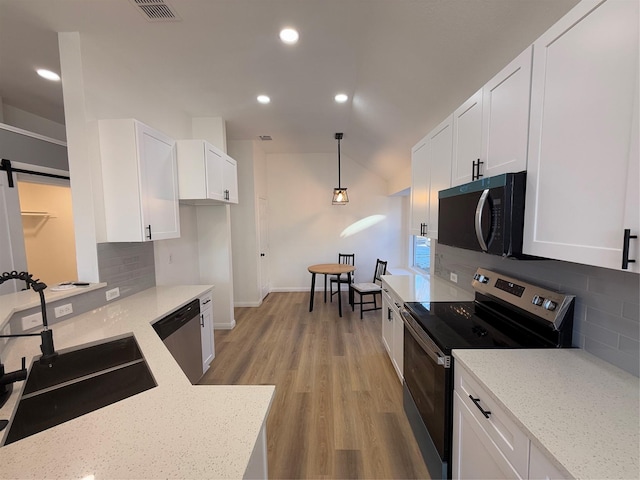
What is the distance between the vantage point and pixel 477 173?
1.61 metres

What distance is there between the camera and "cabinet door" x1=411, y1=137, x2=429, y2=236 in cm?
247

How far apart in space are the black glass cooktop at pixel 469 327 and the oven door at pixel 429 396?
0.06 metres

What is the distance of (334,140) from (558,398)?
423 cm

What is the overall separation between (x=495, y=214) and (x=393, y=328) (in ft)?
5.26

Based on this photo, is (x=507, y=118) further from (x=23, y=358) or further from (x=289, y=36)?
(x=23, y=358)

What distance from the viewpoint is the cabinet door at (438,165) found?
2.02 m

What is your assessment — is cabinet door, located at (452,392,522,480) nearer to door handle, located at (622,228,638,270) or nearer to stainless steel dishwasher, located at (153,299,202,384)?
door handle, located at (622,228,638,270)

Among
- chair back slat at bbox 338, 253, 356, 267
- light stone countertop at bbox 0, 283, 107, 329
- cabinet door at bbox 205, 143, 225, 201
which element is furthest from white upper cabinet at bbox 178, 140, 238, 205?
chair back slat at bbox 338, 253, 356, 267

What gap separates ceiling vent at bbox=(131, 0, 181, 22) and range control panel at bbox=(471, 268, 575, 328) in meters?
2.71

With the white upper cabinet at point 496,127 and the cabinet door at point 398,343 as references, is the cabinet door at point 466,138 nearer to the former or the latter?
the white upper cabinet at point 496,127

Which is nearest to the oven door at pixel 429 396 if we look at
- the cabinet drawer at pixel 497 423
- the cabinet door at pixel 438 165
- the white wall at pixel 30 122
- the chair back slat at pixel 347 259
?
the cabinet drawer at pixel 497 423

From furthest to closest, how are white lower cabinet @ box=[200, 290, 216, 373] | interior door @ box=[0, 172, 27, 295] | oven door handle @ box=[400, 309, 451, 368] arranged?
white lower cabinet @ box=[200, 290, 216, 373] < interior door @ box=[0, 172, 27, 295] < oven door handle @ box=[400, 309, 451, 368]

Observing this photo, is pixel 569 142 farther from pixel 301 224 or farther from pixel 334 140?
pixel 301 224

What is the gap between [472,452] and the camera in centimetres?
117
